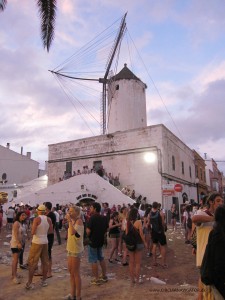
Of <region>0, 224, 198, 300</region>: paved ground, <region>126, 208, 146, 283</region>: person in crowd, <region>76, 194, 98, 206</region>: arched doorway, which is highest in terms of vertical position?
<region>76, 194, 98, 206</region>: arched doorway

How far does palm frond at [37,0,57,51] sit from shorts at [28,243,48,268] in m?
6.09

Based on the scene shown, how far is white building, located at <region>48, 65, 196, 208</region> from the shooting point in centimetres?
2583

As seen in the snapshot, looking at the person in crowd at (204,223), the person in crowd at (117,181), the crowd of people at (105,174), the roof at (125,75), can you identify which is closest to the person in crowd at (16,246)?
the person in crowd at (204,223)

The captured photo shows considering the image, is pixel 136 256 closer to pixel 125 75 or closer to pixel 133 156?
pixel 133 156

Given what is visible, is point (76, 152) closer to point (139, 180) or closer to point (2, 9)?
point (139, 180)

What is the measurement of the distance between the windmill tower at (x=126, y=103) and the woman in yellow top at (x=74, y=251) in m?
28.1

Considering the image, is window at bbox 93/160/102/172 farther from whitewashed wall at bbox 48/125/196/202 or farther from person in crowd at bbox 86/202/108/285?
person in crowd at bbox 86/202/108/285

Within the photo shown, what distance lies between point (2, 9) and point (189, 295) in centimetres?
922

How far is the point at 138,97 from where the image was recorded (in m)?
35.0

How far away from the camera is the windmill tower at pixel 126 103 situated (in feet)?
112

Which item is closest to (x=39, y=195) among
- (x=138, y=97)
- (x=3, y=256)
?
(x=3, y=256)

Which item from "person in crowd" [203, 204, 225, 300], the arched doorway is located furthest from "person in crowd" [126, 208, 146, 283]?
the arched doorway

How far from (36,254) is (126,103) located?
28.9 m

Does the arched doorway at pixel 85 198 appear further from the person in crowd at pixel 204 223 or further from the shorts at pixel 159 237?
the person in crowd at pixel 204 223
